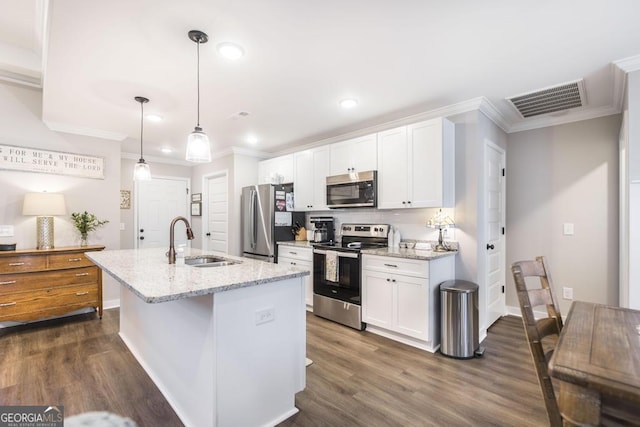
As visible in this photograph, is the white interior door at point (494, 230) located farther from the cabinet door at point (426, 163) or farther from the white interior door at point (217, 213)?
the white interior door at point (217, 213)

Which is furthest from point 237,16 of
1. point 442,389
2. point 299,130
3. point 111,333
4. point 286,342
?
point 111,333

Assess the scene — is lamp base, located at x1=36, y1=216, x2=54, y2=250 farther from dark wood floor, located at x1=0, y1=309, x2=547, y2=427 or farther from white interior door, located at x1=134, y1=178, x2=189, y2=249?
white interior door, located at x1=134, y1=178, x2=189, y2=249

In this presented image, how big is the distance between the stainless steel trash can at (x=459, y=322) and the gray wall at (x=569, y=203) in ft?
4.81

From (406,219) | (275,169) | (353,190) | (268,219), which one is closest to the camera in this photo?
(406,219)

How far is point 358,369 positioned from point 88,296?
3.39 m

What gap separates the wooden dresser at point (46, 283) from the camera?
3174mm

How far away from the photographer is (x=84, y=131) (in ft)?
13.2

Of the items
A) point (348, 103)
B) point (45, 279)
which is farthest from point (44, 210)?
point (348, 103)

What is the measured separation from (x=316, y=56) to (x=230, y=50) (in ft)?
1.98

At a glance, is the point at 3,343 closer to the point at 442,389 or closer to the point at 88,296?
the point at 88,296

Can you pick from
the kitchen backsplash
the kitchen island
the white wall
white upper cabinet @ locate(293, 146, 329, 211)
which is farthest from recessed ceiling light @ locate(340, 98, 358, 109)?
the white wall

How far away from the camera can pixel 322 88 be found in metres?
2.74

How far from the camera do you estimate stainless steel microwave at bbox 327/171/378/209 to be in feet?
11.6

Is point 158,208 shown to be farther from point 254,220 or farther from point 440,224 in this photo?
point 440,224
